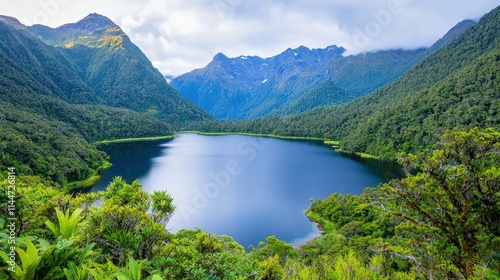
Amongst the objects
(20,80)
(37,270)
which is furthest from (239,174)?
(20,80)

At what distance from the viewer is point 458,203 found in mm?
11031

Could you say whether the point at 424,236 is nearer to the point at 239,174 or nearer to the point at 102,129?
the point at 239,174

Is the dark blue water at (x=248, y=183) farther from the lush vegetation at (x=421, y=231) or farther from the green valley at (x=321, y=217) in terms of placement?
the lush vegetation at (x=421, y=231)

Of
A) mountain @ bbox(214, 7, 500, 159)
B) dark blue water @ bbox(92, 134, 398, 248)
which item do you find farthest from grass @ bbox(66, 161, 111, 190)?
mountain @ bbox(214, 7, 500, 159)

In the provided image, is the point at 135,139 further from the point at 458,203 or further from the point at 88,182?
the point at 458,203

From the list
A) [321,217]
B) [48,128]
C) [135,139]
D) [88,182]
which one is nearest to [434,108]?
[321,217]

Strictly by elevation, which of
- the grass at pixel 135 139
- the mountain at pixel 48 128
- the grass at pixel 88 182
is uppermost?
the mountain at pixel 48 128

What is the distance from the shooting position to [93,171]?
6756 centimetres

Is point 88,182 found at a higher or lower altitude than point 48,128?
lower

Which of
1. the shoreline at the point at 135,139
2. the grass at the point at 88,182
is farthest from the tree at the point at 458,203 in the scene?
the shoreline at the point at 135,139

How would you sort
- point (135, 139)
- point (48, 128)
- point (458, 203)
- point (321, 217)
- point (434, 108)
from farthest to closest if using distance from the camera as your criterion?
point (135, 139), point (434, 108), point (48, 128), point (321, 217), point (458, 203)

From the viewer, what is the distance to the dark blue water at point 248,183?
40500 millimetres

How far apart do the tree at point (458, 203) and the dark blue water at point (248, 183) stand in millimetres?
26039

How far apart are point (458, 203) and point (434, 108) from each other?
10563cm
